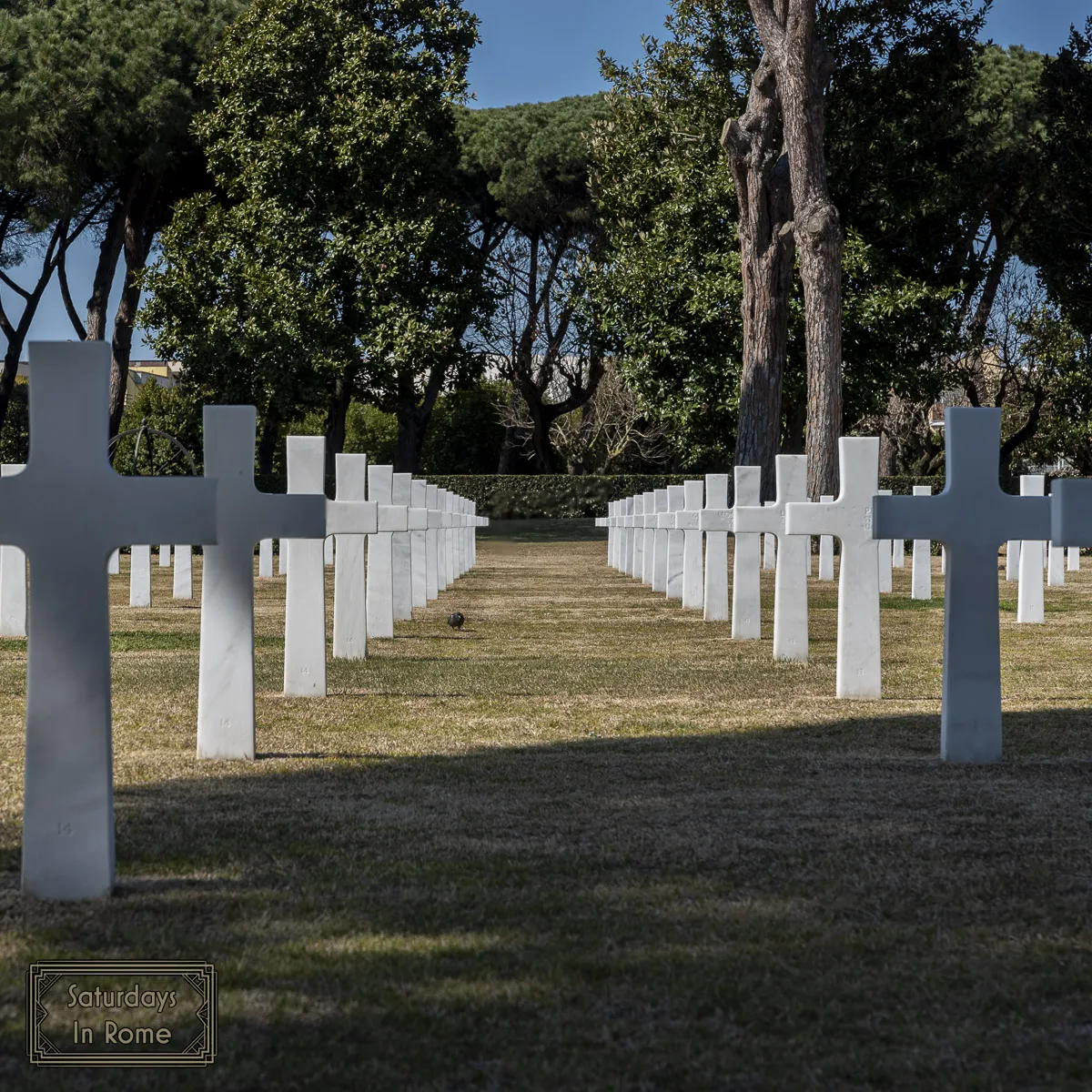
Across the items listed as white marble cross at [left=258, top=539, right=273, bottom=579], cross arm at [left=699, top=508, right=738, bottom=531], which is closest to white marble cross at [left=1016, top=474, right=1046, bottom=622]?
cross arm at [left=699, top=508, right=738, bottom=531]

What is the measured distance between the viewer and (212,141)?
31.8 m

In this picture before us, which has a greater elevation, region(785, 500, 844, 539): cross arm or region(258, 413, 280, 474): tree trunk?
region(258, 413, 280, 474): tree trunk

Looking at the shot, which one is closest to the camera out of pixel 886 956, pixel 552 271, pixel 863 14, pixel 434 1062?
pixel 434 1062

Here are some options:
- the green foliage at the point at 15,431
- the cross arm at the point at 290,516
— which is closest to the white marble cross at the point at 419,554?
the cross arm at the point at 290,516

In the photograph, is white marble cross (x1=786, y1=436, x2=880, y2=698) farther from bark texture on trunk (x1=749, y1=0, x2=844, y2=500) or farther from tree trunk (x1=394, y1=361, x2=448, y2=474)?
tree trunk (x1=394, y1=361, x2=448, y2=474)

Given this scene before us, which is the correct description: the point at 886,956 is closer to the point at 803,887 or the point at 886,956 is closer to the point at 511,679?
the point at 803,887

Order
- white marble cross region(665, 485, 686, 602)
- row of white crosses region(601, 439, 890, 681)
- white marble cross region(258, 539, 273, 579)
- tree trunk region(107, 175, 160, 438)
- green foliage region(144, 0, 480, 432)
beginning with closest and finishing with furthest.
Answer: row of white crosses region(601, 439, 890, 681) → white marble cross region(665, 485, 686, 602) → white marble cross region(258, 539, 273, 579) → green foliage region(144, 0, 480, 432) → tree trunk region(107, 175, 160, 438)

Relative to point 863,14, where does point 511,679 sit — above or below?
below

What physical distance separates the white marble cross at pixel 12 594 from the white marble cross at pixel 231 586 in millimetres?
5472

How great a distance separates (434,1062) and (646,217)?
90.8ft

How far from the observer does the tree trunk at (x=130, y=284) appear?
31.8 metres

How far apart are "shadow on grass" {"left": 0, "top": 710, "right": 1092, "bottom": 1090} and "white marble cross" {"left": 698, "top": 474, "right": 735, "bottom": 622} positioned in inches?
220

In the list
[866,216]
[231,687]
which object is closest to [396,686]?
[231,687]

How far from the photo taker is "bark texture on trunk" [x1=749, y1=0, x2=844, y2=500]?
18266mm
